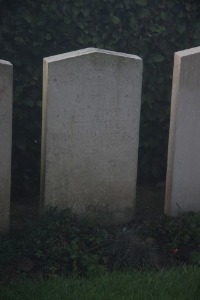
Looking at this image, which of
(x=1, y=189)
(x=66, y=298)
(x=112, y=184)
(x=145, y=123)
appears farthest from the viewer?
(x=145, y=123)

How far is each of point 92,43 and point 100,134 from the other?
43.6 inches

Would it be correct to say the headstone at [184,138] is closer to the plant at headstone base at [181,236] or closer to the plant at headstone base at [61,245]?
the plant at headstone base at [181,236]

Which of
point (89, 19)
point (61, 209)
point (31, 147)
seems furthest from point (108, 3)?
point (61, 209)

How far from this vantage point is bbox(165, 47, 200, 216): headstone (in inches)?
201

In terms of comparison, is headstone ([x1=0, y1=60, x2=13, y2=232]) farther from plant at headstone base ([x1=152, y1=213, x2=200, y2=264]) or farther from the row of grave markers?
plant at headstone base ([x1=152, y1=213, x2=200, y2=264])

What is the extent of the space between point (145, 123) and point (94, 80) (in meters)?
1.39

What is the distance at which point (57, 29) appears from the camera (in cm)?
570

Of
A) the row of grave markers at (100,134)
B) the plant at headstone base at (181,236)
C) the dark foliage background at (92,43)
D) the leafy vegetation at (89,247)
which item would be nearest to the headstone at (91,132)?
the row of grave markers at (100,134)

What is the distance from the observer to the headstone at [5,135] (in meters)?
4.67

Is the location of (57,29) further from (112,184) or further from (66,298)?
(66,298)

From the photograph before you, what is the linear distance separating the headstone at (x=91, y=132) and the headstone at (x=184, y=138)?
31 cm

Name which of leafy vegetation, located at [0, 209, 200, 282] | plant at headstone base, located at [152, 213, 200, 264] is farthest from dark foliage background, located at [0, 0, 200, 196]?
plant at headstone base, located at [152, 213, 200, 264]

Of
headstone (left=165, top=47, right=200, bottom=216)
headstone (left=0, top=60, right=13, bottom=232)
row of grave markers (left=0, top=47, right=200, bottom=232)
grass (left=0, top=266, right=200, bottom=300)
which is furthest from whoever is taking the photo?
headstone (left=165, top=47, right=200, bottom=216)

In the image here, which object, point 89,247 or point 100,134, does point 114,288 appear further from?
point 100,134
